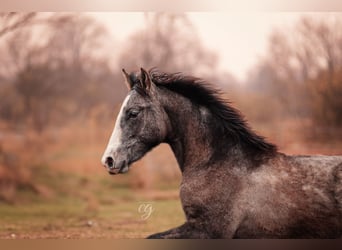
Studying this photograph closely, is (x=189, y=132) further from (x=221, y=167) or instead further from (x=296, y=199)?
(x=296, y=199)

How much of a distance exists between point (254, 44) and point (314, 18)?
0.62 meters

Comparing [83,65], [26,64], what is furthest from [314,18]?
[26,64]

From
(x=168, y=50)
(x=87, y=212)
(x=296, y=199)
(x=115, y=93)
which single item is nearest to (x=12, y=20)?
(x=115, y=93)

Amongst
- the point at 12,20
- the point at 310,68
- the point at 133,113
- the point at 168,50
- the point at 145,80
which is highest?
the point at 12,20

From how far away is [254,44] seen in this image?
493 cm

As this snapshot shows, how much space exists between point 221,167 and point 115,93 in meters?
1.95

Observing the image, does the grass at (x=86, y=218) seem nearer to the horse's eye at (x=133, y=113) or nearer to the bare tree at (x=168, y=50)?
the bare tree at (x=168, y=50)

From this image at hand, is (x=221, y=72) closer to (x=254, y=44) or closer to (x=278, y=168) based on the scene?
(x=254, y=44)

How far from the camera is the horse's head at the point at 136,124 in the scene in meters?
3.53

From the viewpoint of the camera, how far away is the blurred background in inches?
191

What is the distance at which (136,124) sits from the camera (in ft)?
11.6
